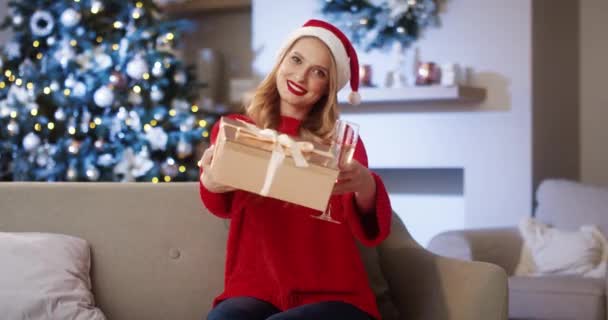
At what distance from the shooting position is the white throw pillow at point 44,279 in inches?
77.0

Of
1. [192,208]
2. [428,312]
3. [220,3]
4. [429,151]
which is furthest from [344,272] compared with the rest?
[220,3]

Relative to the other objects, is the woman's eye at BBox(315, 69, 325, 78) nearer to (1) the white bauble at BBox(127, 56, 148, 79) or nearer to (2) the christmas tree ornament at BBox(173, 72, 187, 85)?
(1) the white bauble at BBox(127, 56, 148, 79)

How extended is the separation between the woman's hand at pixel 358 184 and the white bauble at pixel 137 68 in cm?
303

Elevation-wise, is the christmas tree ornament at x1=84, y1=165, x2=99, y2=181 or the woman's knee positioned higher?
the woman's knee

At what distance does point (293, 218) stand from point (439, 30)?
2975mm

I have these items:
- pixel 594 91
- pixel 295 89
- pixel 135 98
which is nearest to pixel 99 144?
pixel 135 98

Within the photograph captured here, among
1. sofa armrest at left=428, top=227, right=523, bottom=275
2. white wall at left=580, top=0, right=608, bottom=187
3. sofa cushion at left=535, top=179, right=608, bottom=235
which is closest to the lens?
sofa armrest at left=428, top=227, right=523, bottom=275

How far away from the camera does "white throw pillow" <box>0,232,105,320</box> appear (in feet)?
6.42

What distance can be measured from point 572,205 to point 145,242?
2.33 meters

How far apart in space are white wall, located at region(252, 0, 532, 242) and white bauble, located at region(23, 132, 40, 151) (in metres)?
1.74

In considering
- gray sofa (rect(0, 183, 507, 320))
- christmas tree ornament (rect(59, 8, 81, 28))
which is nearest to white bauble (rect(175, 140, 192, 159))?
christmas tree ornament (rect(59, 8, 81, 28))

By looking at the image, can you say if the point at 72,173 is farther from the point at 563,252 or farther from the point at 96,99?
the point at 563,252

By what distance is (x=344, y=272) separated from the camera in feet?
6.10

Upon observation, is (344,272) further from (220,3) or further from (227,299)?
(220,3)
